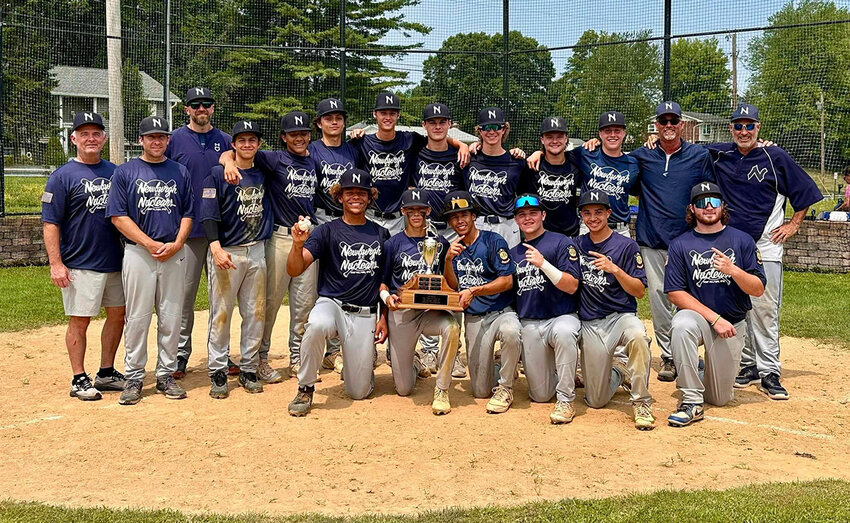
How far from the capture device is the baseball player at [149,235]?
605 centimetres

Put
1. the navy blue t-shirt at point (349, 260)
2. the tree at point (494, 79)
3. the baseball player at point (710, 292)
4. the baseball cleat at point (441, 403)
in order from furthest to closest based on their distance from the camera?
the tree at point (494, 79) < the navy blue t-shirt at point (349, 260) < the baseball cleat at point (441, 403) < the baseball player at point (710, 292)

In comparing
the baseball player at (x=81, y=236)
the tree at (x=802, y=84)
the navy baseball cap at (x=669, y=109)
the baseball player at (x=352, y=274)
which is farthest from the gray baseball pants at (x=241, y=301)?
the tree at (x=802, y=84)

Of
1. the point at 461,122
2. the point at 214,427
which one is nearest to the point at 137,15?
the point at 461,122

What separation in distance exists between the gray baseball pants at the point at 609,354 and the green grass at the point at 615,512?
1.55 metres

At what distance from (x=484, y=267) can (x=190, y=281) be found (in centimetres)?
271

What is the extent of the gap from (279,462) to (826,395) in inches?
179

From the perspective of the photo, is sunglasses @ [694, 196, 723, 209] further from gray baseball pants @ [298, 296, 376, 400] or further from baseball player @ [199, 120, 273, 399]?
baseball player @ [199, 120, 273, 399]

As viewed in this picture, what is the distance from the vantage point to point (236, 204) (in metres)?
6.35

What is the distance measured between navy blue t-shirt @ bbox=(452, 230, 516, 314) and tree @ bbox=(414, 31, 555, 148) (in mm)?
6666

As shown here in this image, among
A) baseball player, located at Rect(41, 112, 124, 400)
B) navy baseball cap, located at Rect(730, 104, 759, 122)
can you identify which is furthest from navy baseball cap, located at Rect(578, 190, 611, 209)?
baseball player, located at Rect(41, 112, 124, 400)

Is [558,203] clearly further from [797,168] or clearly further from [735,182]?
[797,168]

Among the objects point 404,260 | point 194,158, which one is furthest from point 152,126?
point 404,260

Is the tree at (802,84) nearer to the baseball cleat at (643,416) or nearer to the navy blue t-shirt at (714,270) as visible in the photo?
the navy blue t-shirt at (714,270)

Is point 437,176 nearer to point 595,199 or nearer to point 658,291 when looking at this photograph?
point 595,199
